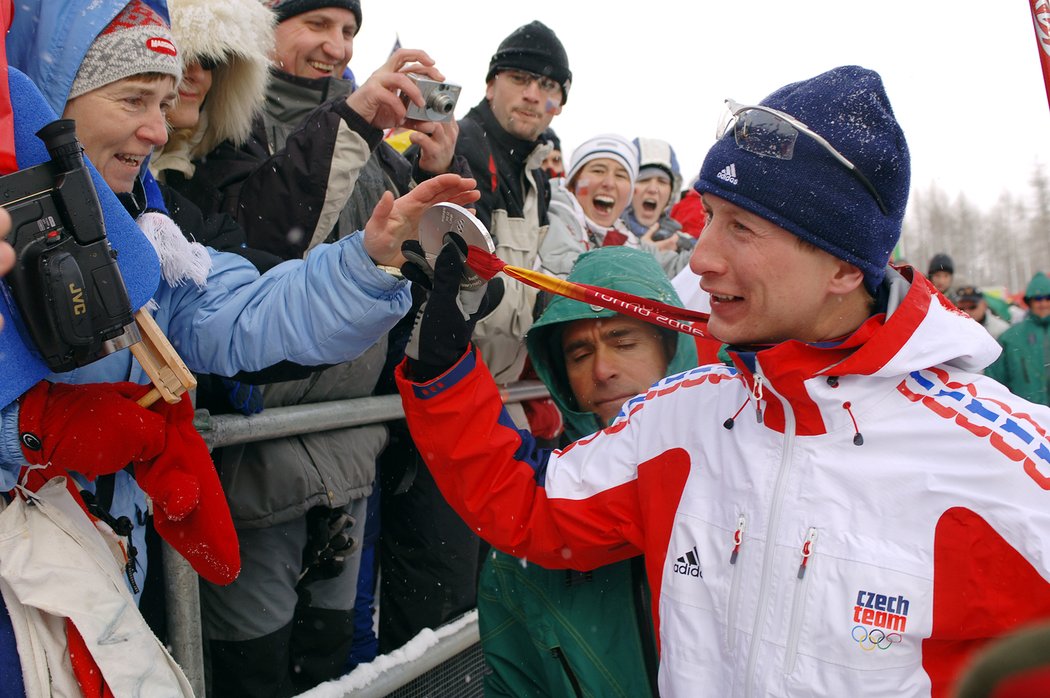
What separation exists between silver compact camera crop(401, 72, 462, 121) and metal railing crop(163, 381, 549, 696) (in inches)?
34.6

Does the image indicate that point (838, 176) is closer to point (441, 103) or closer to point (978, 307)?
point (441, 103)

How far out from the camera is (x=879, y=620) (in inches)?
62.5

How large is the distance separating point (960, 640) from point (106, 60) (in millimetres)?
1903

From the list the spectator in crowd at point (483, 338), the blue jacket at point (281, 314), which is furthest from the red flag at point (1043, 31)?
the spectator in crowd at point (483, 338)

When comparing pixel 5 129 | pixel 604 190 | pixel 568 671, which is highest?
pixel 5 129

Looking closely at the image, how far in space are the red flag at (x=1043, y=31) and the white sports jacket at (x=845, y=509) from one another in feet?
1.94

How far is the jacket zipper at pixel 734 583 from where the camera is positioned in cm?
172

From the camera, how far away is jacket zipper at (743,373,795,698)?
65.6 inches

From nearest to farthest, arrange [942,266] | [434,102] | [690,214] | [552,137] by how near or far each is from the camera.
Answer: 1. [434,102]
2. [552,137]
3. [690,214]
4. [942,266]

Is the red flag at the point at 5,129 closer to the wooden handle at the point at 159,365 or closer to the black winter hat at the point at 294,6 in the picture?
the wooden handle at the point at 159,365

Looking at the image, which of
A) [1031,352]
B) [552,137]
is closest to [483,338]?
[552,137]

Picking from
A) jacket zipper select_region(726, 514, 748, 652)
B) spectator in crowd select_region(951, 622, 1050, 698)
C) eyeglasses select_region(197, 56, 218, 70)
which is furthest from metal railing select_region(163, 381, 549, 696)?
spectator in crowd select_region(951, 622, 1050, 698)

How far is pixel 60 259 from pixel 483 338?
1.96m

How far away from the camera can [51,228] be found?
1.43 m
